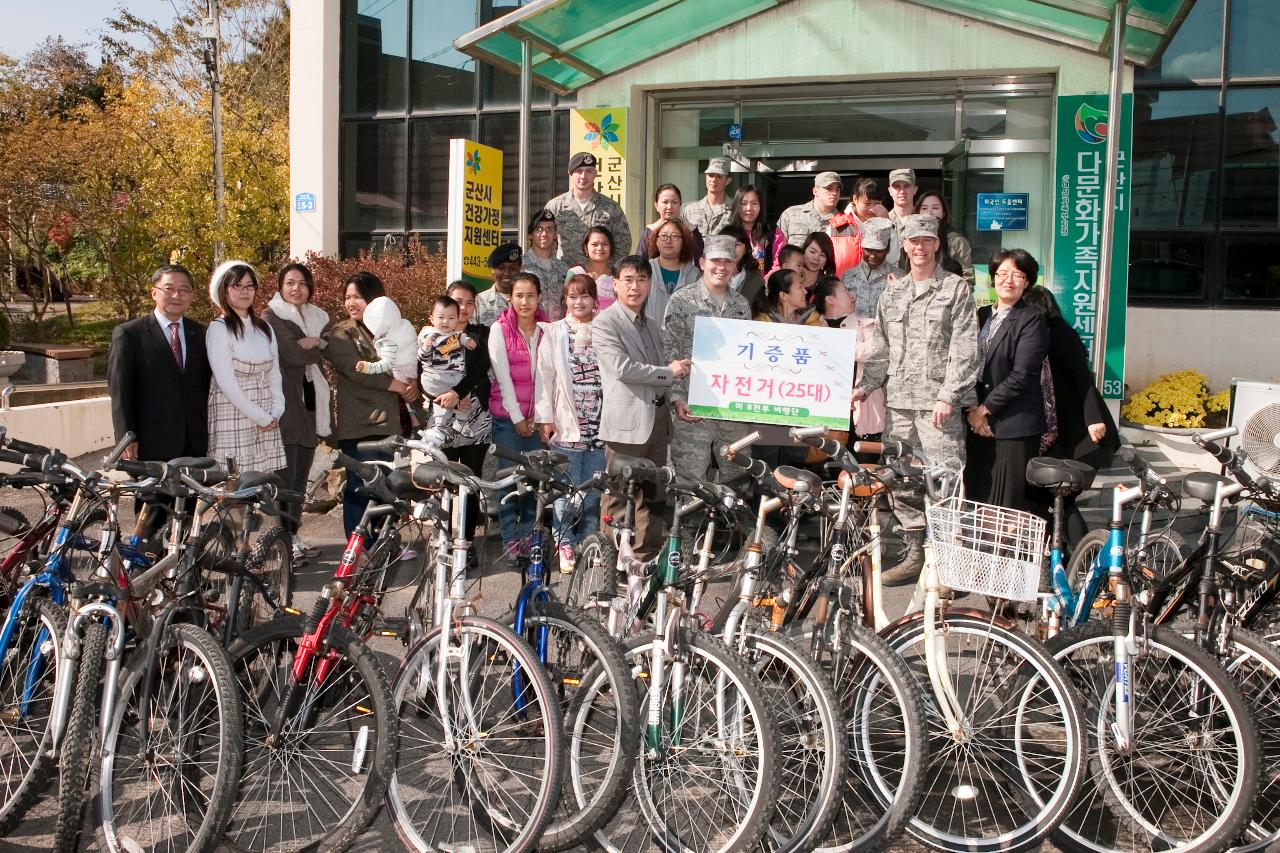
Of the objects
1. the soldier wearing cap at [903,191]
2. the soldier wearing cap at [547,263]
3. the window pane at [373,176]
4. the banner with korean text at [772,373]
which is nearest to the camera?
the banner with korean text at [772,373]

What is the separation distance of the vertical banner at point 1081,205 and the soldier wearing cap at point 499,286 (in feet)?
18.4

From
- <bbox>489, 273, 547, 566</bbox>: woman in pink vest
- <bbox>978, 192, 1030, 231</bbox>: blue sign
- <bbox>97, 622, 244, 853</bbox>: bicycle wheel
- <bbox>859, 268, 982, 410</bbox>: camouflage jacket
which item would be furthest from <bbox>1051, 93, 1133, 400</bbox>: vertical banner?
<bbox>97, 622, 244, 853</bbox>: bicycle wheel

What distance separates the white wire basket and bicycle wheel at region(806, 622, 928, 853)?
401mm

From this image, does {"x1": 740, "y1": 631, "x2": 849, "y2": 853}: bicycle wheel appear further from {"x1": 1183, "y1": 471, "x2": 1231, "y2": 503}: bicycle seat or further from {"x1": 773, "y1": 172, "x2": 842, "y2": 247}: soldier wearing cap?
{"x1": 773, "y1": 172, "x2": 842, "y2": 247}: soldier wearing cap

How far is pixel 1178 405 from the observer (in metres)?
11.7

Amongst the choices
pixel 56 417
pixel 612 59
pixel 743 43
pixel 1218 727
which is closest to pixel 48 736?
pixel 1218 727

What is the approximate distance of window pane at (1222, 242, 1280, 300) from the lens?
41.5 feet

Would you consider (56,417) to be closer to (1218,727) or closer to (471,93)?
(471,93)

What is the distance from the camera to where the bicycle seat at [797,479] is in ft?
13.6

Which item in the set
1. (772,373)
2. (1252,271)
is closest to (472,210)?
(772,373)

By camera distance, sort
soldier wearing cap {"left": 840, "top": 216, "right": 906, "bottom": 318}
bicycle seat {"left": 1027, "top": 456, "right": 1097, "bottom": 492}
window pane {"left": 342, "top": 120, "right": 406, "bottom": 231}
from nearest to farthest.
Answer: bicycle seat {"left": 1027, "top": 456, "right": 1097, "bottom": 492} → soldier wearing cap {"left": 840, "top": 216, "right": 906, "bottom": 318} → window pane {"left": 342, "top": 120, "right": 406, "bottom": 231}

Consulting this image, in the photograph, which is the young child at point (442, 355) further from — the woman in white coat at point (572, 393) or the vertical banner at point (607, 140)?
the vertical banner at point (607, 140)

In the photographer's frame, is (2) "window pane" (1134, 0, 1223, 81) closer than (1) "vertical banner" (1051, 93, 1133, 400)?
No

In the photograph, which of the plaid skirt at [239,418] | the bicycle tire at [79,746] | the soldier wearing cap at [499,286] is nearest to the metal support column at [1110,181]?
the soldier wearing cap at [499,286]
